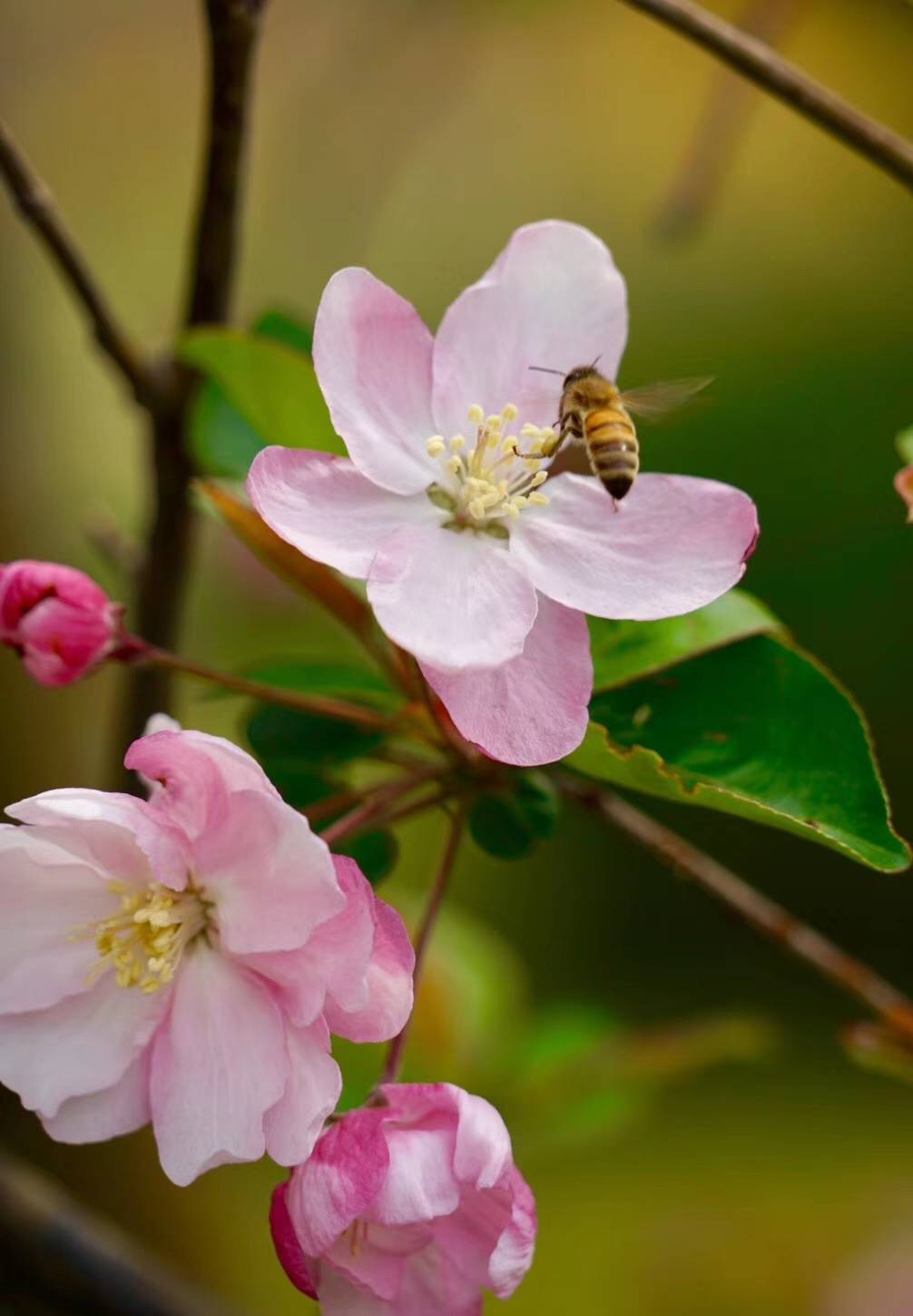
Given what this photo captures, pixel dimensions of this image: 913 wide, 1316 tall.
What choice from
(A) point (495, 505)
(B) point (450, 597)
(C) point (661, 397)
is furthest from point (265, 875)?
(C) point (661, 397)

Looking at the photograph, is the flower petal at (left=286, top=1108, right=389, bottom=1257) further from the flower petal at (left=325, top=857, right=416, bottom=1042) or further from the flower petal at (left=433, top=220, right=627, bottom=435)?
the flower petal at (left=433, top=220, right=627, bottom=435)

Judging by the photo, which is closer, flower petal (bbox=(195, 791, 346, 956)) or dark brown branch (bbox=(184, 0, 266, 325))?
flower petal (bbox=(195, 791, 346, 956))

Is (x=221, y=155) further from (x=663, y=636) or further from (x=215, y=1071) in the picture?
(x=215, y=1071)

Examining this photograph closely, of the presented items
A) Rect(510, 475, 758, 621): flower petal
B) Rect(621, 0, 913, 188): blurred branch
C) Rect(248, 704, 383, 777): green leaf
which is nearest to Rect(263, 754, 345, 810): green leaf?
Rect(248, 704, 383, 777): green leaf

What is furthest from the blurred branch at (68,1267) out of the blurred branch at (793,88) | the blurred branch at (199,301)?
the blurred branch at (793,88)

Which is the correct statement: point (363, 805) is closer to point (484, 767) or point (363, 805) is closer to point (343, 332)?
point (484, 767)

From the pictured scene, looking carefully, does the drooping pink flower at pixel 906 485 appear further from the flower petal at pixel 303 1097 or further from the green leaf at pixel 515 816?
the flower petal at pixel 303 1097

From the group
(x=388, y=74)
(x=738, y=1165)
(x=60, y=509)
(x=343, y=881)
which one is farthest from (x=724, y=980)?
(x=343, y=881)
